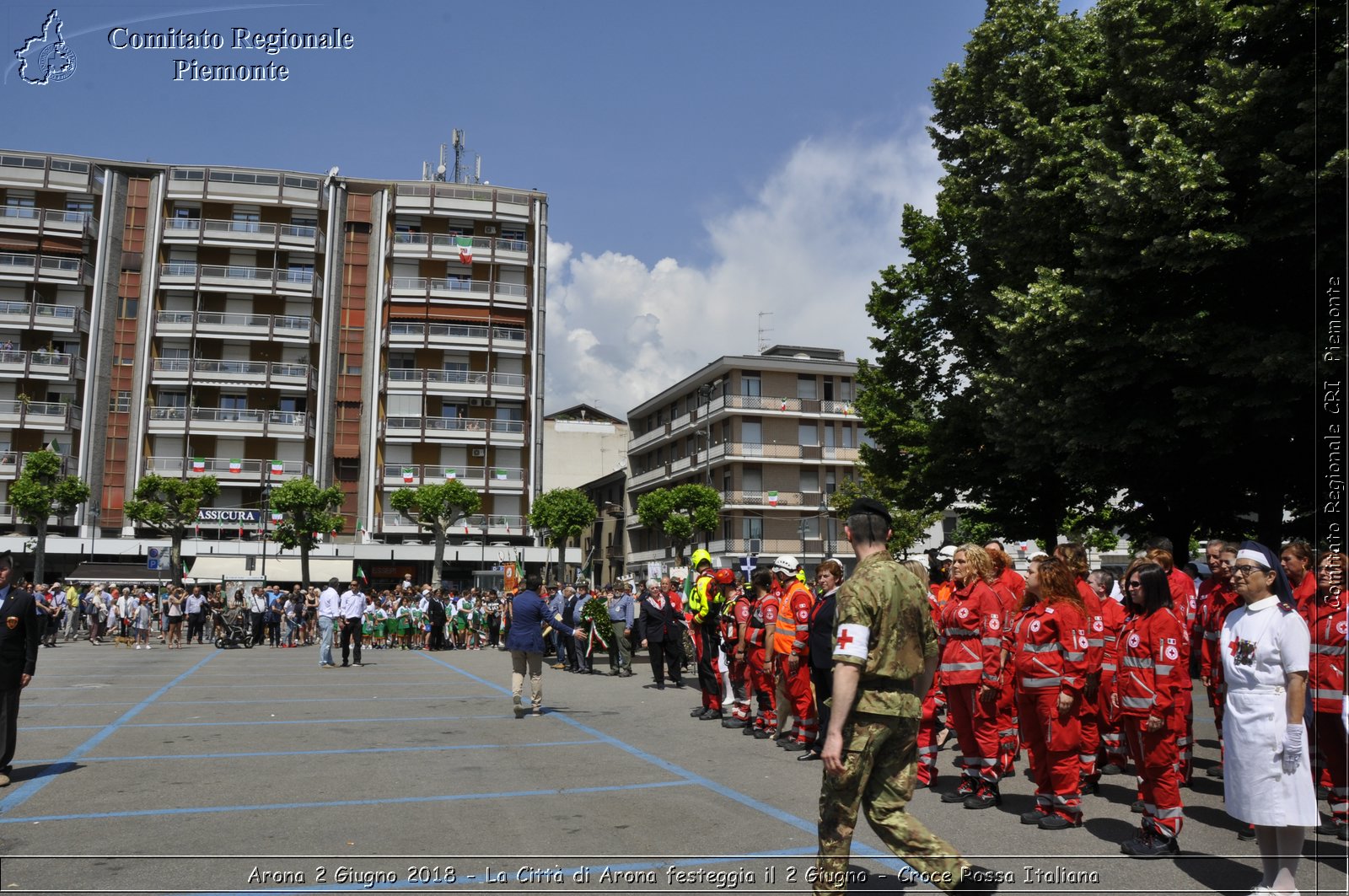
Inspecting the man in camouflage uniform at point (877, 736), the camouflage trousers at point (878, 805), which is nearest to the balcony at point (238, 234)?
the man in camouflage uniform at point (877, 736)

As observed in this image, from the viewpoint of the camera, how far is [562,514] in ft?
189

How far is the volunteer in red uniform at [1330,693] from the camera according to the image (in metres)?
7.23

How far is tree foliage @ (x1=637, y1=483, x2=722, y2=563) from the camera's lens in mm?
61250

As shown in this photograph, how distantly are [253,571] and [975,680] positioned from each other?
50192 mm

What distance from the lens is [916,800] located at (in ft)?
27.0

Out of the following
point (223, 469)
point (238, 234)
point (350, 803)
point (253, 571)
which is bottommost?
point (350, 803)

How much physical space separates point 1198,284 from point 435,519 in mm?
41979

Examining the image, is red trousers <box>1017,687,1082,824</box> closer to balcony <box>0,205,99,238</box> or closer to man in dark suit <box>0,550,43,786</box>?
man in dark suit <box>0,550,43,786</box>

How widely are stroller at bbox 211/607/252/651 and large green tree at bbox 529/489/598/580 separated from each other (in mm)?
24296

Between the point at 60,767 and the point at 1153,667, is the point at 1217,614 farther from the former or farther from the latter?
the point at 60,767

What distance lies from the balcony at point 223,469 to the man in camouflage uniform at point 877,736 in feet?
187

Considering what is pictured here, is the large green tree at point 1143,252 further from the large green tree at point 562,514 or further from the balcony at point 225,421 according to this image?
the balcony at point 225,421

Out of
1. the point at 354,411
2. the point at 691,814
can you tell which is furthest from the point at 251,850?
the point at 354,411

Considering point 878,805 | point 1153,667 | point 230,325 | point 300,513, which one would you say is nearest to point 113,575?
point 300,513
